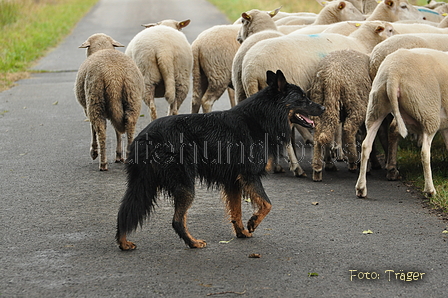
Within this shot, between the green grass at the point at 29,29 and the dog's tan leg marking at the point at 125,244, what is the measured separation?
9.42m

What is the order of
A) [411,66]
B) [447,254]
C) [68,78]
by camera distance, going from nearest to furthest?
1. [447,254]
2. [411,66]
3. [68,78]

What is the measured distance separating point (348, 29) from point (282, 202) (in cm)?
→ 359

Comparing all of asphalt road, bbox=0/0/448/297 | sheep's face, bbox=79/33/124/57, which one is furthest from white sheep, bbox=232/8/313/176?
sheep's face, bbox=79/33/124/57

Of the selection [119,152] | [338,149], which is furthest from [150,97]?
[338,149]

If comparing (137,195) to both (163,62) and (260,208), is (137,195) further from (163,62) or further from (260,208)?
(163,62)

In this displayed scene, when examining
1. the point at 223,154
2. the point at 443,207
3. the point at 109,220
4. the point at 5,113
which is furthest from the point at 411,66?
the point at 5,113

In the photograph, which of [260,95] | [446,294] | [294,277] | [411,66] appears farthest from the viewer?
[411,66]

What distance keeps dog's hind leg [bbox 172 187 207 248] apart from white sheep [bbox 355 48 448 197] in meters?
2.15

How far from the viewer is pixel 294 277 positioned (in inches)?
172

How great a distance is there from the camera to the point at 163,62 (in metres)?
8.76

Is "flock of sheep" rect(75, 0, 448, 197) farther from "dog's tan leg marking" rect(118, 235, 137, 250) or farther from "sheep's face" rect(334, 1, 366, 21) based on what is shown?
"dog's tan leg marking" rect(118, 235, 137, 250)

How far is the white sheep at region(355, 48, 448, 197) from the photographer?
606cm

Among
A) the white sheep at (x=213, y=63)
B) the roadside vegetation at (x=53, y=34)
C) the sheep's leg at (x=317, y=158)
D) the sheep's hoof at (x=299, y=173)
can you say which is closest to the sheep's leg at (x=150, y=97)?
the white sheep at (x=213, y=63)

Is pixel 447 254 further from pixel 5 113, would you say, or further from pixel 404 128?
pixel 5 113
